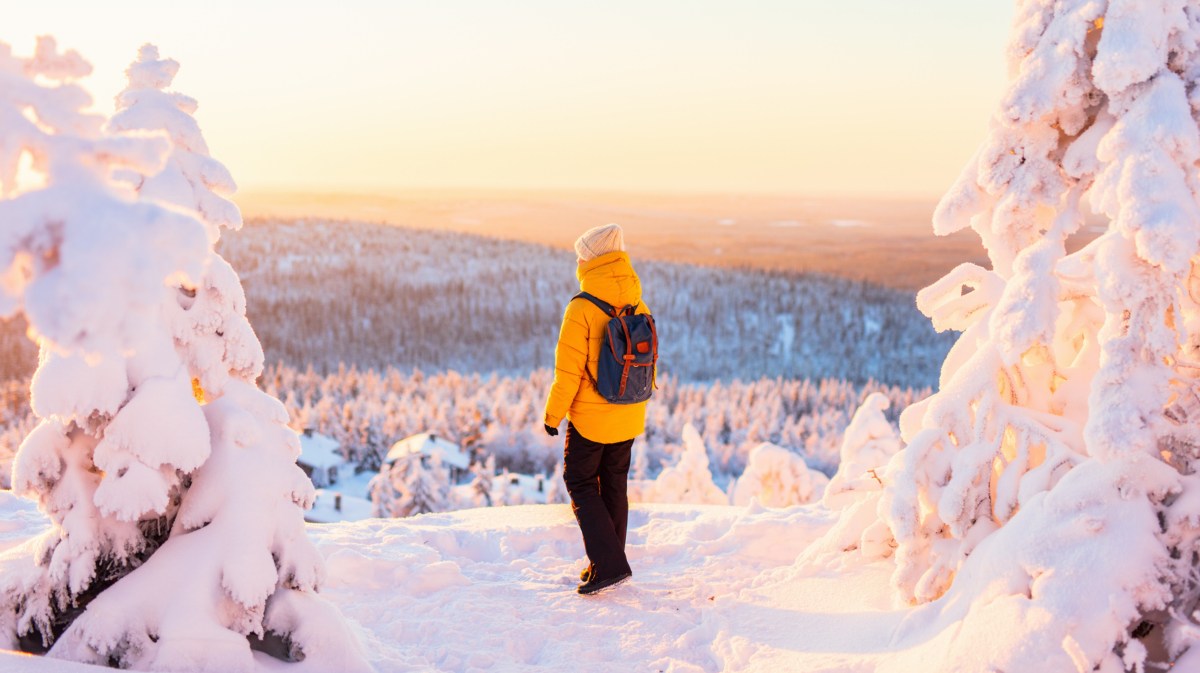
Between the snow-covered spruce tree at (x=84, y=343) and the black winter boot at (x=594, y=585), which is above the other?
the snow-covered spruce tree at (x=84, y=343)

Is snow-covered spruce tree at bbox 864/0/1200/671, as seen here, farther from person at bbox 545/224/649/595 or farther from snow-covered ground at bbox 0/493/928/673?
person at bbox 545/224/649/595

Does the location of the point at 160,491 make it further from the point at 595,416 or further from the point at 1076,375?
the point at 1076,375

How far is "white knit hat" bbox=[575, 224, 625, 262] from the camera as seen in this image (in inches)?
175

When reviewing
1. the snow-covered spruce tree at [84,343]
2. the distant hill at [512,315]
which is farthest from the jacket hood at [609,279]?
the distant hill at [512,315]

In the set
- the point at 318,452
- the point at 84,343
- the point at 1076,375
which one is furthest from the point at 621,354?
the point at 318,452

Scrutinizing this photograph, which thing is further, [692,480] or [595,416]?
[692,480]

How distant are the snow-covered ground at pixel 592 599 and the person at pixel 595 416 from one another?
1.03 ft

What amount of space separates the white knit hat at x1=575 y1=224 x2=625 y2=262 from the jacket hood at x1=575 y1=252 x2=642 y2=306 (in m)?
0.03

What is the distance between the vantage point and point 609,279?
4414mm

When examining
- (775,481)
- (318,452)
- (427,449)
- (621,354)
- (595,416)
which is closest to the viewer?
(621,354)

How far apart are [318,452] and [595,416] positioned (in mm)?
37172

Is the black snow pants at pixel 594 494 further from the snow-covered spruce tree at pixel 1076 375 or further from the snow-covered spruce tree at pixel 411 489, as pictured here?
the snow-covered spruce tree at pixel 411 489

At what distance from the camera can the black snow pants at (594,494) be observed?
4.64 metres

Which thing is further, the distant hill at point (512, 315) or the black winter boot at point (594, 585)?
the distant hill at point (512, 315)
